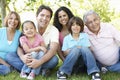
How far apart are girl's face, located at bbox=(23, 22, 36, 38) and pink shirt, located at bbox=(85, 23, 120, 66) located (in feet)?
2.90

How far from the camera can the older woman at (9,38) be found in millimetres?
5090

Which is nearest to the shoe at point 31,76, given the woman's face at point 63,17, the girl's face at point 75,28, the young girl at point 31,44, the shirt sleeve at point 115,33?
the young girl at point 31,44

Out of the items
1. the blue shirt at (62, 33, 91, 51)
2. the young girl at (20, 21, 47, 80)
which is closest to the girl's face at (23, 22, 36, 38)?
the young girl at (20, 21, 47, 80)

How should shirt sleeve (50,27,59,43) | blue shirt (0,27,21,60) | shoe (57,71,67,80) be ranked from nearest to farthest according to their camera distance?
shoe (57,71,67,80)
shirt sleeve (50,27,59,43)
blue shirt (0,27,21,60)

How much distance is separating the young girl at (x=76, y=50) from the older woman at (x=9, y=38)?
0.88 meters

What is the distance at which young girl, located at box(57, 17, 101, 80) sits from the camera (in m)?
4.64

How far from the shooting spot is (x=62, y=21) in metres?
5.24

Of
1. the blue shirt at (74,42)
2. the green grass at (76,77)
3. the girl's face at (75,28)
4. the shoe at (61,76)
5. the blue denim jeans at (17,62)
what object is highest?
the girl's face at (75,28)

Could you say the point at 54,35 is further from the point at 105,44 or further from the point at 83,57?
the point at 105,44

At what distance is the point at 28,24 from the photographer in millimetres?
4898

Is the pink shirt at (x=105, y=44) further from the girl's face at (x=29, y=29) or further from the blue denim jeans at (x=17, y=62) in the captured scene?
the girl's face at (x=29, y=29)

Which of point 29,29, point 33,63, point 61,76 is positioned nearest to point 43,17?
point 29,29

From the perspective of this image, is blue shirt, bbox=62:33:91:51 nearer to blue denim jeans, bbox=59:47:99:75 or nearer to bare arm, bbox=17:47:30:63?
blue denim jeans, bbox=59:47:99:75

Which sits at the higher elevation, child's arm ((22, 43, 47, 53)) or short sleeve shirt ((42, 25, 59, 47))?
short sleeve shirt ((42, 25, 59, 47))
